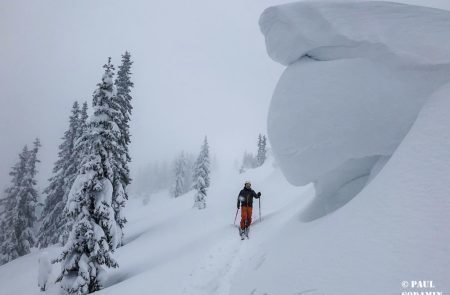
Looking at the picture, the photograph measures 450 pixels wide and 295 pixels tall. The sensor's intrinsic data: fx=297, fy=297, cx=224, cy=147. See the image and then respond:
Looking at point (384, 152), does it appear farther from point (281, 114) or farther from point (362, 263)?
point (362, 263)

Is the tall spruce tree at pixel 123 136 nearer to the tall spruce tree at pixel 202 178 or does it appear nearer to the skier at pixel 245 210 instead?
the skier at pixel 245 210

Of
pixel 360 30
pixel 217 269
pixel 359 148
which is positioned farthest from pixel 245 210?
pixel 360 30

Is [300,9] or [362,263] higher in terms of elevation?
[300,9]

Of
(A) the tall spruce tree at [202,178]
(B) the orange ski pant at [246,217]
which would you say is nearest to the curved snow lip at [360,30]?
(B) the orange ski pant at [246,217]

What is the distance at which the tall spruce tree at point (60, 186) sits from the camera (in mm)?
32250

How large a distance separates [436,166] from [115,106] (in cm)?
1699

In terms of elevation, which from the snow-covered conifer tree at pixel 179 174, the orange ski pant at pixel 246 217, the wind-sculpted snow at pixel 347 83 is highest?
the snow-covered conifer tree at pixel 179 174

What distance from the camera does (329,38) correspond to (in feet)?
22.6

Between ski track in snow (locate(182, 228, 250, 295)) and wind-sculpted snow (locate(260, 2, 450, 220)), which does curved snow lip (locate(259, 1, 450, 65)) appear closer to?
wind-sculpted snow (locate(260, 2, 450, 220))

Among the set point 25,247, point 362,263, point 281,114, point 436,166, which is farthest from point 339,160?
point 25,247

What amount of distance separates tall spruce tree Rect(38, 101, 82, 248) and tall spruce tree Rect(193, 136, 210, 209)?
1895 centimetres

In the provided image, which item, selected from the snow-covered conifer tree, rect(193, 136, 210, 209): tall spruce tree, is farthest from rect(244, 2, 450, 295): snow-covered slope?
the snow-covered conifer tree

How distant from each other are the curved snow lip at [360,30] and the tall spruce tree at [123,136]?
16.7 meters

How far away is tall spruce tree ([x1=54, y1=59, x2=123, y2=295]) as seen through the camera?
15188 mm
